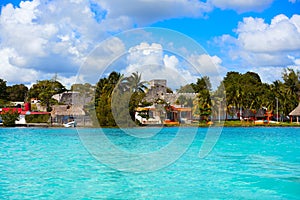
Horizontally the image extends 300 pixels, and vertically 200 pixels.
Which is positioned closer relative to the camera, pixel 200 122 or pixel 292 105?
pixel 200 122

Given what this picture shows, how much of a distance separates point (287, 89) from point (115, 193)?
146ft

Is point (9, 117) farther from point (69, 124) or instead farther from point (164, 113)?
point (164, 113)

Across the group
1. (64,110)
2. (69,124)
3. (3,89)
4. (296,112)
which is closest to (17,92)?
(3,89)

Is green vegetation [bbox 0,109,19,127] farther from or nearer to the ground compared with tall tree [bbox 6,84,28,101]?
nearer to the ground

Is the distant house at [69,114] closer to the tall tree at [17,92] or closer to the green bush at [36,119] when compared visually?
the green bush at [36,119]

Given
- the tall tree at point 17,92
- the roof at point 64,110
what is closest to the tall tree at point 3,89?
the tall tree at point 17,92

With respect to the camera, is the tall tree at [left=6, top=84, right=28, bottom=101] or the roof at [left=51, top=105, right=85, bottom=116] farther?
the tall tree at [left=6, top=84, right=28, bottom=101]

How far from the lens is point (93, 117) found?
136 feet

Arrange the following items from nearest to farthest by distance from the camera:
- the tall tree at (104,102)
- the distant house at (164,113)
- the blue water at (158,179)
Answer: the blue water at (158,179)
the tall tree at (104,102)
the distant house at (164,113)

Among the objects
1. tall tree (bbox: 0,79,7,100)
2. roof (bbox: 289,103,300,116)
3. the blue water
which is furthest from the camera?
tall tree (bbox: 0,79,7,100)

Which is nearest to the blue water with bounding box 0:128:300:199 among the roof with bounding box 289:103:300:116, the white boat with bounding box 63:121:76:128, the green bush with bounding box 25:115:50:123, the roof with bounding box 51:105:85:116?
the white boat with bounding box 63:121:76:128

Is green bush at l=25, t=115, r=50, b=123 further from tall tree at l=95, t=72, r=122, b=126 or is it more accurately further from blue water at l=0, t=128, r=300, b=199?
blue water at l=0, t=128, r=300, b=199

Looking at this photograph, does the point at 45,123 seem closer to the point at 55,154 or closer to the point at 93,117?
the point at 93,117

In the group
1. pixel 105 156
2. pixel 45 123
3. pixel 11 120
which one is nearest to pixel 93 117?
pixel 45 123
